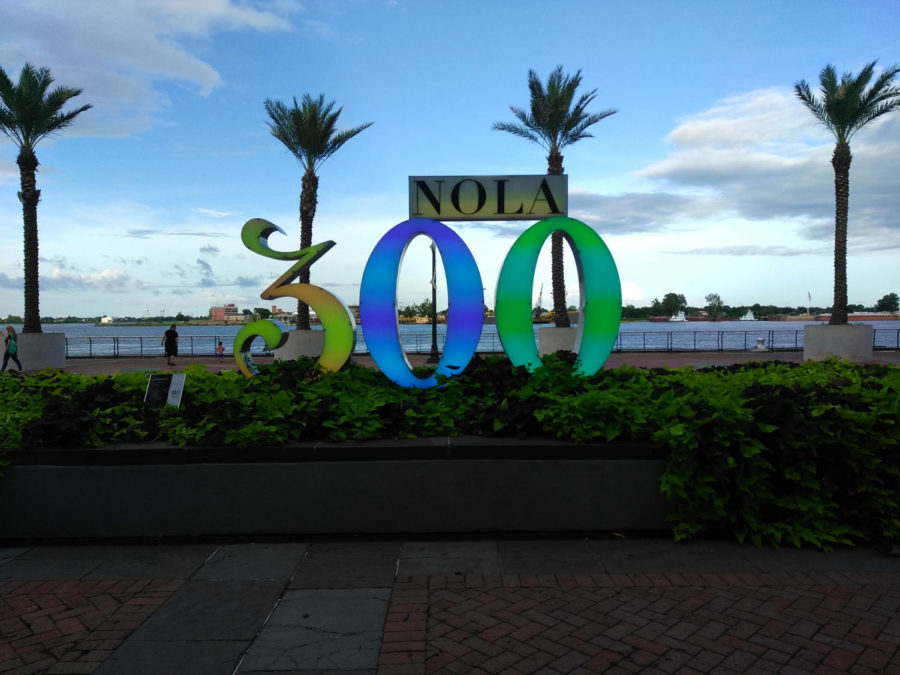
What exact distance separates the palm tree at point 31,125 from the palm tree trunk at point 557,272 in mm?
19328

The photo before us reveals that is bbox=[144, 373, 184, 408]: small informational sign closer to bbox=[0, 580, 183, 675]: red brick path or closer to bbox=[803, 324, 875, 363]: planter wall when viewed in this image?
bbox=[0, 580, 183, 675]: red brick path

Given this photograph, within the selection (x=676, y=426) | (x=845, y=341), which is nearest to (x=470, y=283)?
(x=676, y=426)

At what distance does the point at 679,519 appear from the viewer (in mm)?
4863

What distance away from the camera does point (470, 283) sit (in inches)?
267

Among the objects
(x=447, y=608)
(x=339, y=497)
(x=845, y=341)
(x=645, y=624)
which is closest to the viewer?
(x=645, y=624)

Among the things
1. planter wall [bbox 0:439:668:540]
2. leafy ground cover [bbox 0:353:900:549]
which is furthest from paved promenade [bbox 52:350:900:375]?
planter wall [bbox 0:439:668:540]

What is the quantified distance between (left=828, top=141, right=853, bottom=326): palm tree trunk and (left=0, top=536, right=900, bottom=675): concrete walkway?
965 inches

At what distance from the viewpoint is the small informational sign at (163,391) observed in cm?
577

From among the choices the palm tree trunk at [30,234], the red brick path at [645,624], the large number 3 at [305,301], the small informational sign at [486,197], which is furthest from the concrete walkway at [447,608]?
the palm tree trunk at [30,234]

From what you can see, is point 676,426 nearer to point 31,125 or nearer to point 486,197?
point 486,197

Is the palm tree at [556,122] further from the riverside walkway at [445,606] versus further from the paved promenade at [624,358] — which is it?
the riverside walkway at [445,606]

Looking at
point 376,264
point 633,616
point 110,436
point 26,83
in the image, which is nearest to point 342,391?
point 376,264

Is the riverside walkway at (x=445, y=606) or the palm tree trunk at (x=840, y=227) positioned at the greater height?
the palm tree trunk at (x=840, y=227)

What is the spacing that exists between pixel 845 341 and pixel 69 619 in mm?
25724
